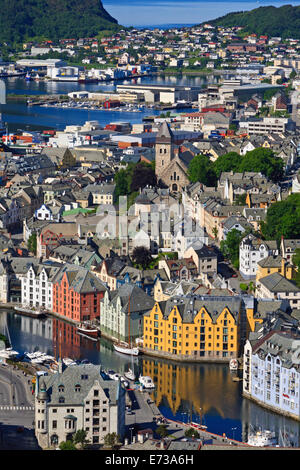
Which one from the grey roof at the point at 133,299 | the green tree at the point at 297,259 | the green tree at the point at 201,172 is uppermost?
the green tree at the point at 201,172

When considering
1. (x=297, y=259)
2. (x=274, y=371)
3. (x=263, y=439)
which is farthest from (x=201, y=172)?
(x=263, y=439)

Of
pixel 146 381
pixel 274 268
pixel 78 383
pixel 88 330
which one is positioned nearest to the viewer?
pixel 78 383

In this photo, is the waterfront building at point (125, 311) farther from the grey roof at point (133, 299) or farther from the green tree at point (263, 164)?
the green tree at point (263, 164)

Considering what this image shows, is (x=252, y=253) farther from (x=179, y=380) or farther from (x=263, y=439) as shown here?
(x=263, y=439)

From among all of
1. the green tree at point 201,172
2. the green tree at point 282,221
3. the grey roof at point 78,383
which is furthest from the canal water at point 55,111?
the grey roof at point 78,383

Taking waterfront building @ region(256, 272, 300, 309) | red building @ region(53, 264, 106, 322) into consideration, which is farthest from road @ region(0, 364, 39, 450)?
waterfront building @ region(256, 272, 300, 309)
